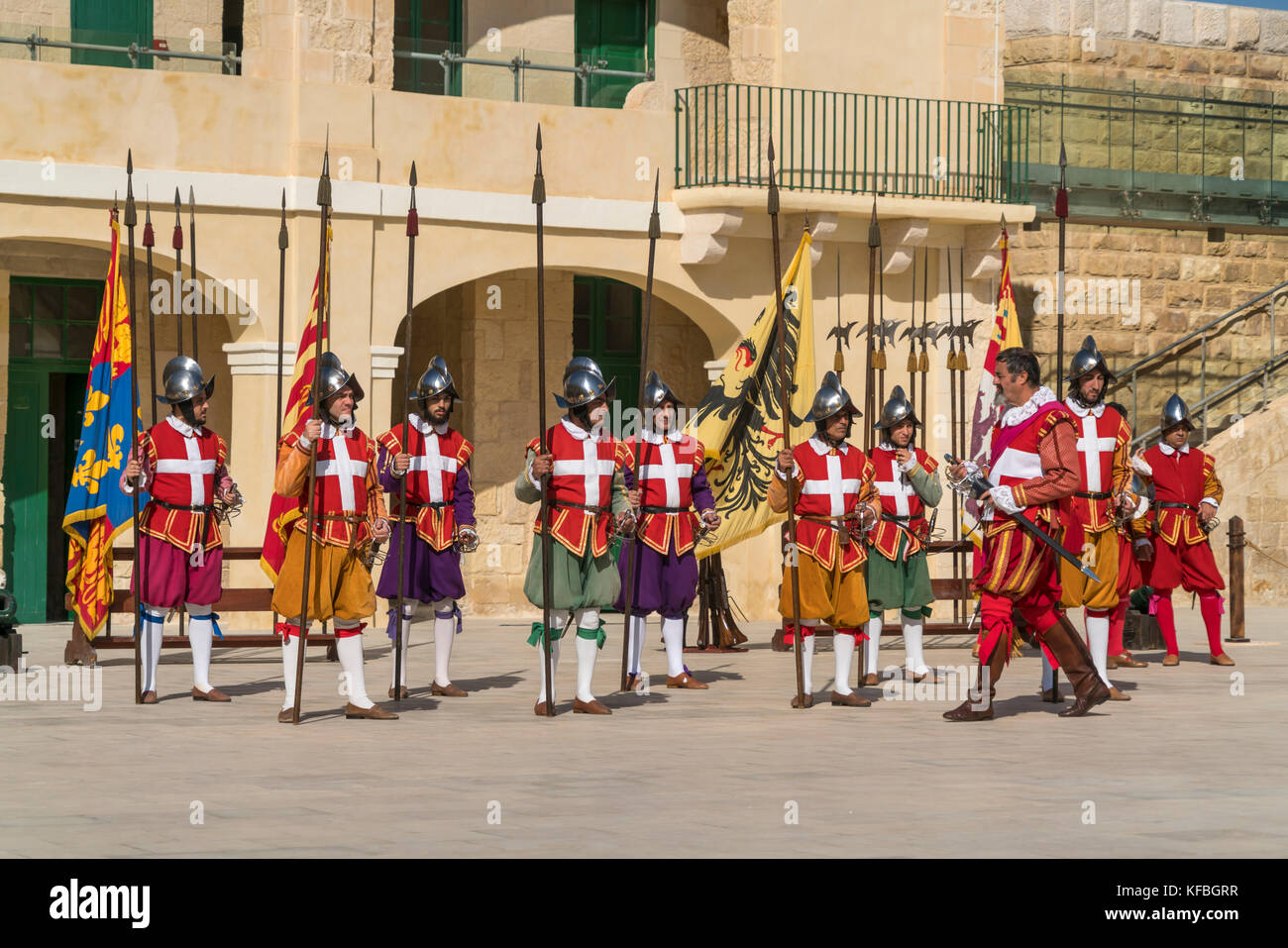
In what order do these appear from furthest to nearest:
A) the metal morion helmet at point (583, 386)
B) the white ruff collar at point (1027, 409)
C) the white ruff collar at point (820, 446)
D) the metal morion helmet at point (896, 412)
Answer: the metal morion helmet at point (896, 412)
the white ruff collar at point (820, 446)
the metal morion helmet at point (583, 386)
the white ruff collar at point (1027, 409)

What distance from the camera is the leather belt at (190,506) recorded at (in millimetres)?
12602

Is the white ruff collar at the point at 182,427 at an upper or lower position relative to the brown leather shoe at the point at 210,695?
upper

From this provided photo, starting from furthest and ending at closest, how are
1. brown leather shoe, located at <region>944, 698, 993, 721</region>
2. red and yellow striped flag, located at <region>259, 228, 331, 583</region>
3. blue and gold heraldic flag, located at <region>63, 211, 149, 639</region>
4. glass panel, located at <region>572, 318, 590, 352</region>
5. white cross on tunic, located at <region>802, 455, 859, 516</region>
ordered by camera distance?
glass panel, located at <region>572, 318, 590, 352</region> < blue and gold heraldic flag, located at <region>63, 211, 149, 639</region> < white cross on tunic, located at <region>802, 455, 859, 516</region> < red and yellow striped flag, located at <region>259, 228, 331, 583</region> < brown leather shoe, located at <region>944, 698, 993, 721</region>

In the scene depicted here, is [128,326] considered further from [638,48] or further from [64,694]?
[638,48]

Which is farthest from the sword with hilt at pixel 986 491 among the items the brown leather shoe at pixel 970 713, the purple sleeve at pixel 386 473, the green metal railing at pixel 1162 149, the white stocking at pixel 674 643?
the green metal railing at pixel 1162 149

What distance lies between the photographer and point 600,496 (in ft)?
38.3

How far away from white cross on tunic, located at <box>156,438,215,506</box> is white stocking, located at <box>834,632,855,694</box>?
3.88m

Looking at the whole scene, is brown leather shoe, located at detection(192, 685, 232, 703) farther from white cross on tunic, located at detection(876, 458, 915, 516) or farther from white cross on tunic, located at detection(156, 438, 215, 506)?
white cross on tunic, located at detection(876, 458, 915, 516)

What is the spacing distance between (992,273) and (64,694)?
11220mm

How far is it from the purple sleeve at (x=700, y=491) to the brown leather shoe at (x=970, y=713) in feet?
8.74

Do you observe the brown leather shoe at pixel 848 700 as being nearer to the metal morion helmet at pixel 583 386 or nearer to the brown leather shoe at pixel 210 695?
the metal morion helmet at pixel 583 386

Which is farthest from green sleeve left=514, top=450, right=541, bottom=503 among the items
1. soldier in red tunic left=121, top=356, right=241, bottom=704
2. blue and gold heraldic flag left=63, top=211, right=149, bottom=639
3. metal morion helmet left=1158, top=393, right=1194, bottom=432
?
metal morion helmet left=1158, top=393, right=1194, bottom=432

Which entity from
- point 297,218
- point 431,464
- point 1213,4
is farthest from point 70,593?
point 1213,4

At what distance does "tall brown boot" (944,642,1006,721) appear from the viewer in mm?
11156
